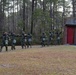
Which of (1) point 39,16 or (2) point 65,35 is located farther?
(1) point 39,16

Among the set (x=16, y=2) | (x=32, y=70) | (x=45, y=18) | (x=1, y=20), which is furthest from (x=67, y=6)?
(x=32, y=70)

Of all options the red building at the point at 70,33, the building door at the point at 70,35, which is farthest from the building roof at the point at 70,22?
the building door at the point at 70,35

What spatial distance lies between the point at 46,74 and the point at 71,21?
90.9 ft

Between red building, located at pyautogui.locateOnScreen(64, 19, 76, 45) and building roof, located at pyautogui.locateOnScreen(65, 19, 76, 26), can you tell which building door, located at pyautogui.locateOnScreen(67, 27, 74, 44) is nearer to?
red building, located at pyautogui.locateOnScreen(64, 19, 76, 45)

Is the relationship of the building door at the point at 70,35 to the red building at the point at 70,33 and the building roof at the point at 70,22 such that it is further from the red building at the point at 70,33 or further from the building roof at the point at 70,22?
the building roof at the point at 70,22

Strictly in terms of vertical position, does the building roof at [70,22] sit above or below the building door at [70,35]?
above

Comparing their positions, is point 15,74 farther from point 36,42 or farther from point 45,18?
point 45,18

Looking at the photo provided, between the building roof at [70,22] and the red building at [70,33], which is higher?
the building roof at [70,22]

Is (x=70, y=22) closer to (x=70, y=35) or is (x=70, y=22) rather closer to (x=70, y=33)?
(x=70, y=33)

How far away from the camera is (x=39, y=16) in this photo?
46.9m

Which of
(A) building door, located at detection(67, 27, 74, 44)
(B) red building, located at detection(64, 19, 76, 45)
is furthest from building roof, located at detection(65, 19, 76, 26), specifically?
(A) building door, located at detection(67, 27, 74, 44)

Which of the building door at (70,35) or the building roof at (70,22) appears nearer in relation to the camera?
the building roof at (70,22)

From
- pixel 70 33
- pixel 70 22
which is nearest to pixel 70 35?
pixel 70 33

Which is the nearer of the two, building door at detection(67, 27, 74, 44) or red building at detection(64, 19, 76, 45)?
red building at detection(64, 19, 76, 45)
